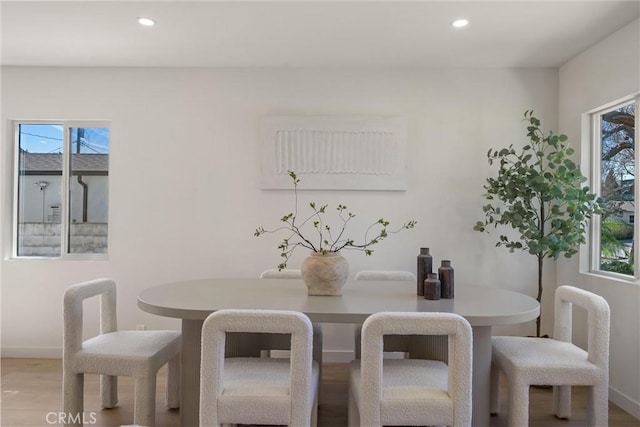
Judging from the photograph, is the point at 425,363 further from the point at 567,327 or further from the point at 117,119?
the point at 117,119

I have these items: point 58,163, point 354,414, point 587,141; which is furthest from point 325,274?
point 58,163

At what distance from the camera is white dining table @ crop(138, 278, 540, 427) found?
5.44ft

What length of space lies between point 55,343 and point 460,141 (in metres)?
3.80

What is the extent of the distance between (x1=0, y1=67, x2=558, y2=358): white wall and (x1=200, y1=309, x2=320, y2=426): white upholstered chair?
183cm

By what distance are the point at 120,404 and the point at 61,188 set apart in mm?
1978

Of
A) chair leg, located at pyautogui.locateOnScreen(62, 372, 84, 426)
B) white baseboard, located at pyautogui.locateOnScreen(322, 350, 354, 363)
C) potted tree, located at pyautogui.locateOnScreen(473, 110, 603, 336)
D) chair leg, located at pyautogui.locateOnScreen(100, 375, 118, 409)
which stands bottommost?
white baseboard, located at pyautogui.locateOnScreen(322, 350, 354, 363)

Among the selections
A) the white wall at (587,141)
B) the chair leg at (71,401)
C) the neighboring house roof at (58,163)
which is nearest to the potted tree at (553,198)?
the white wall at (587,141)

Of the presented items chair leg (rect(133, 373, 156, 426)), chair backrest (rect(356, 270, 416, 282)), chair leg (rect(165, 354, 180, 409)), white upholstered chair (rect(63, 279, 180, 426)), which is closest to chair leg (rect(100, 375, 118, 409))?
chair leg (rect(165, 354, 180, 409))

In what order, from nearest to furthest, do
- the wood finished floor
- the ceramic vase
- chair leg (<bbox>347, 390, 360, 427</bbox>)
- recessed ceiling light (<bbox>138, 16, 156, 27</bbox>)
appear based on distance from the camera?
1. chair leg (<bbox>347, 390, 360, 427</bbox>)
2. the ceramic vase
3. the wood finished floor
4. recessed ceiling light (<bbox>138, 16, 156, 27</bbox>)

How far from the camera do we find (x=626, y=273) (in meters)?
2.60

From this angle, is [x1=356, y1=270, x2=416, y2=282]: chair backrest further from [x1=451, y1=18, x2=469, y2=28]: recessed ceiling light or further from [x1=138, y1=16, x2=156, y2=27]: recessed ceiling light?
[x1=138, y1=16, x2=156, y2=27]: recessed ceiling light

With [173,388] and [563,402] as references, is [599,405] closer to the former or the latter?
[563,402]

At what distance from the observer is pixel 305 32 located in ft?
8.68

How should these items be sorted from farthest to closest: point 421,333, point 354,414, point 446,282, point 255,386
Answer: point 446,282, point 354,414, point 255,386, point 421,333
